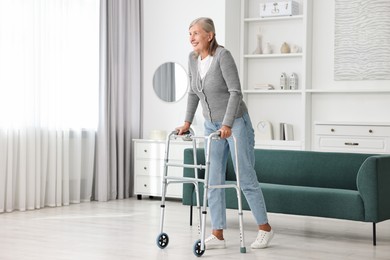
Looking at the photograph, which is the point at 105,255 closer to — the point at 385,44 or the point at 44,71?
the point at 44,71

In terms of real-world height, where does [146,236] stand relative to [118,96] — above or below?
below

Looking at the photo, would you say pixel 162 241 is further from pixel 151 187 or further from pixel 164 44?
pixel 164 44

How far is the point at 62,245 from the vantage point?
15.6 ft

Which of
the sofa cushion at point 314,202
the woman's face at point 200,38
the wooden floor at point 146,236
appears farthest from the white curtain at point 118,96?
the woman's face at point 200,38

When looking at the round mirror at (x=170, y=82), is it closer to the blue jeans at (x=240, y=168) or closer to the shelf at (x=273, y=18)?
the shelf at (x=273, y=18)

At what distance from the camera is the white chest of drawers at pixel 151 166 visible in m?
7.38

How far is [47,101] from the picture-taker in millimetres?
6723

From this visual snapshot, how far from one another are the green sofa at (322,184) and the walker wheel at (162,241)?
98cm

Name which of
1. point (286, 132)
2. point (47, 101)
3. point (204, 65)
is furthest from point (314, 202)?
point (47, 101)

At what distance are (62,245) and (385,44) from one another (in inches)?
156

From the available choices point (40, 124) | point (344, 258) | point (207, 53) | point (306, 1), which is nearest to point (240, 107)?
point (207, 53)

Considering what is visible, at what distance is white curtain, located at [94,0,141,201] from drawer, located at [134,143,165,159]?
186mm

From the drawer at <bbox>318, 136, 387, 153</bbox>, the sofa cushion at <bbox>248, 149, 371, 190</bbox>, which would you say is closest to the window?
the sofa cushion at <bbox>248, 149, 371, 190</bbox>

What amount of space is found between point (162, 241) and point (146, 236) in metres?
0.55
